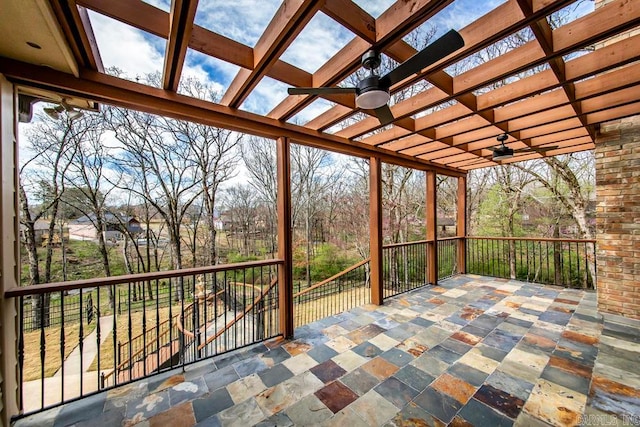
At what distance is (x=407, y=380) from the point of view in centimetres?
212

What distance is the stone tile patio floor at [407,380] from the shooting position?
1.74 m

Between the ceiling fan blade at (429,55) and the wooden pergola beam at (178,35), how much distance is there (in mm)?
1166

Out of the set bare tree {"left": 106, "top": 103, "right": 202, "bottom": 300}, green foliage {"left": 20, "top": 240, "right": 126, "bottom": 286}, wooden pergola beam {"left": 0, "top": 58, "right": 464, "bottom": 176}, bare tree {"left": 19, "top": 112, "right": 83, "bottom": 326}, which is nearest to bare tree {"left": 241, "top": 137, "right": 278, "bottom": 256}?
bare tree {"left": 106, "top": 103, "right": 202, "bottom": 300}

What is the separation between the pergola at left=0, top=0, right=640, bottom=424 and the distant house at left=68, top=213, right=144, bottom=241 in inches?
265

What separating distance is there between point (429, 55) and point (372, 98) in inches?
17.0

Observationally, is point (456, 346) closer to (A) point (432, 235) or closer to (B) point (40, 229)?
(A) point (432, 235)

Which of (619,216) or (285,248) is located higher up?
(619,216)

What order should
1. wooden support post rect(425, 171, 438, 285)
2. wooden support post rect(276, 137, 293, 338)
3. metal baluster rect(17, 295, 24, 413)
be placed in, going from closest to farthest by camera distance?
metal baluster rect(17, 295, 24, 413)
wooden support post rect(276, 137, 293, 338)
wooden support post rect(425, 171, 438, 285)

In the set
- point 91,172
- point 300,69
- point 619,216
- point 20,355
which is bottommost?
point 20,355

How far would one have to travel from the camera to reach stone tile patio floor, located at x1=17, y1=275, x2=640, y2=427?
1741 millimetres

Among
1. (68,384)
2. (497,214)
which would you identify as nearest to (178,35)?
(68,384)

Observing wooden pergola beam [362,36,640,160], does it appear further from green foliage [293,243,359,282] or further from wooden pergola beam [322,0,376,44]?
green foliage [293,243,359,282]

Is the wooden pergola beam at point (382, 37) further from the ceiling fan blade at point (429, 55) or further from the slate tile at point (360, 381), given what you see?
the slate tile at point (360, 381)

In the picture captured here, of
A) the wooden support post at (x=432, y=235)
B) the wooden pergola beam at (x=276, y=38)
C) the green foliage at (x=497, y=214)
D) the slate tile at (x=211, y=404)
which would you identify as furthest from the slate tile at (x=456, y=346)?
the green foliage at (x=497, y=214)
